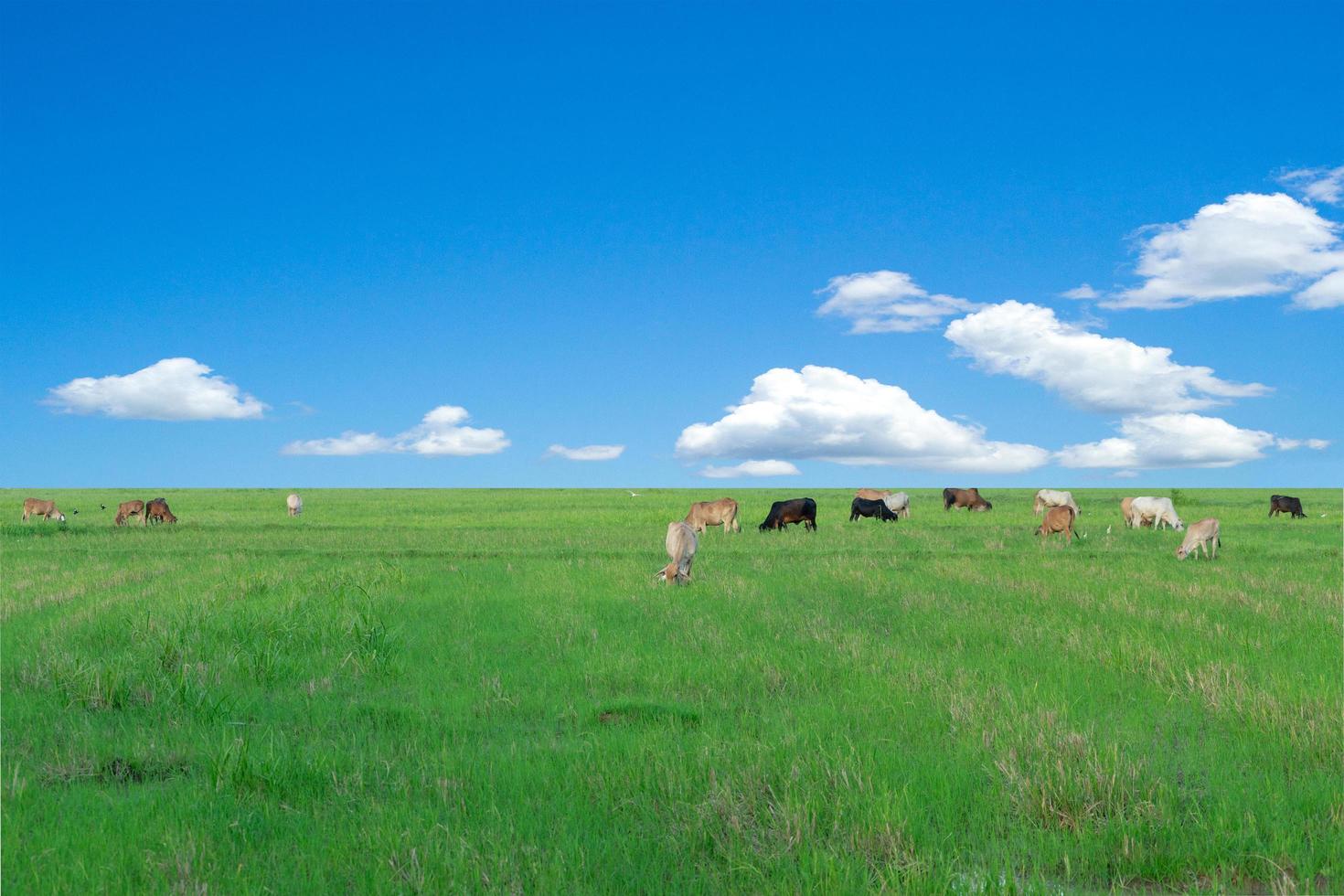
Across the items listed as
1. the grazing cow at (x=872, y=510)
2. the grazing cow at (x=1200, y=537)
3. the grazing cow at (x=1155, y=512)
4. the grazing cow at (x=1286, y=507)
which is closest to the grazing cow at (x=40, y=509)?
the grazing cow at (x=872, y=510)

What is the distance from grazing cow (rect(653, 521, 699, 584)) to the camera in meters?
17.2

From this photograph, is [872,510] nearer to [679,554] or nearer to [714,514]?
[714,514]

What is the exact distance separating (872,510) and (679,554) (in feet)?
83.1

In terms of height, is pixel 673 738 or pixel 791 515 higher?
pixel 791 515

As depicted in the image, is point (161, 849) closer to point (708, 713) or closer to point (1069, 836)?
point (708, 713)

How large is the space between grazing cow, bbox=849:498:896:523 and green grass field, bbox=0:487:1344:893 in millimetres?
23800

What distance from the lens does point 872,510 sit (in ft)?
136

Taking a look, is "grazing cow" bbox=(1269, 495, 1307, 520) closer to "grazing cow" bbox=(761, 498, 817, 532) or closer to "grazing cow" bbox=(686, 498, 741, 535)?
"grazing cow" bbox=(761, 498, 817, 532)

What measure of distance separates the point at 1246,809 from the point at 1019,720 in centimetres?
188

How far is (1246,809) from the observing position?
18.5 ft

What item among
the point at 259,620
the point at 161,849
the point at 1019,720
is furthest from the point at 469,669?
the point at 1019,720

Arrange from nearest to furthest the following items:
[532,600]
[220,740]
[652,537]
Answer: [220,740], [532,600], [652,537]

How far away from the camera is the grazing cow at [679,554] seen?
1717 centimetres

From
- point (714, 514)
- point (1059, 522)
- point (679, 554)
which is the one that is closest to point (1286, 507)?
point (1059, 522)
